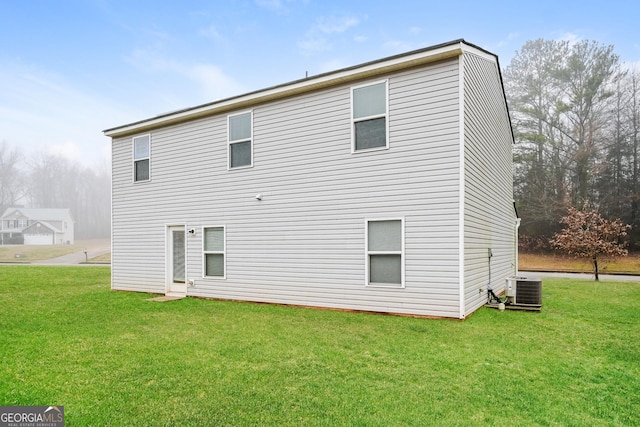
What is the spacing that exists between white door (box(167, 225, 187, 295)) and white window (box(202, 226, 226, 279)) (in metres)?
0.82

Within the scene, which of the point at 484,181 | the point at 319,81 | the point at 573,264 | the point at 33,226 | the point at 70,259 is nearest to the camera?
the point at 319,81

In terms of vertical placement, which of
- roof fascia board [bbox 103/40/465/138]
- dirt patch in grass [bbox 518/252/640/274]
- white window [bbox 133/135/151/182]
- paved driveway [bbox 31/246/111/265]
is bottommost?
paved driveway [bbox 31/246/111/265]

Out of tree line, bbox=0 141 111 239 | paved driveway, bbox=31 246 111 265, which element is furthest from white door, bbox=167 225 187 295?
tree line, bbox=0 141 111 239

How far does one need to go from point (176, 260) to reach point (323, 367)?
7.31 meters

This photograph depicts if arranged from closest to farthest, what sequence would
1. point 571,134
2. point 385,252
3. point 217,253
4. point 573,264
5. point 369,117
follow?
point 385,252, point 369,117, point 217,253, point 573,264, point 571,134

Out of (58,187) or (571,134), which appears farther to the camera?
(58,187)

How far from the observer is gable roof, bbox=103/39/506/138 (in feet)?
22.2

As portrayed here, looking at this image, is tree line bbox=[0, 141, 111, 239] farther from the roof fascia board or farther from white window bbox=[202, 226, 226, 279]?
white window bbox=[202, 226, 226, 279]

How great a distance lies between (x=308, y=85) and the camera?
8133mm

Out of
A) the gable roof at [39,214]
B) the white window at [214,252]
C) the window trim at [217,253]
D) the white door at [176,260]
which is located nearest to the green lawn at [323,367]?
the window trim at [217,253]

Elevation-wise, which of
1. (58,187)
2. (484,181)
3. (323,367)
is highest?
(58,187)

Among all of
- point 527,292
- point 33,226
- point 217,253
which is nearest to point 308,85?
point 217,253

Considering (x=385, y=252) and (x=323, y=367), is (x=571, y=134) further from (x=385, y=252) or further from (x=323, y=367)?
(x=323, y=367)

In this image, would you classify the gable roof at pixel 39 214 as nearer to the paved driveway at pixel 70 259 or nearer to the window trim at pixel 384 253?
the paved driveway at pixel 70 259
